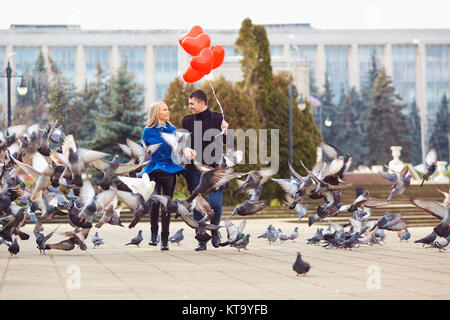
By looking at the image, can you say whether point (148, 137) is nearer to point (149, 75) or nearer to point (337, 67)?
point (149, 75)

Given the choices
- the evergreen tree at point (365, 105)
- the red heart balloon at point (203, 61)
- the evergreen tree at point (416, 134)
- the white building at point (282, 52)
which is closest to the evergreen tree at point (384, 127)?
the evergreen tree at point (365, 105)

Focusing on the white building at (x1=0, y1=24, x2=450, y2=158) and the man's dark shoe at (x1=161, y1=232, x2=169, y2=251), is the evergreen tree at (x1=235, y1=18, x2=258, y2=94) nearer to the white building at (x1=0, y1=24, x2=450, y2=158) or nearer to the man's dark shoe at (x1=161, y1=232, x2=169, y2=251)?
the man's dark shoe at (x1=161, y1=232, x2=169, y2=251)

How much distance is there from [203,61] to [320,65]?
86234mm

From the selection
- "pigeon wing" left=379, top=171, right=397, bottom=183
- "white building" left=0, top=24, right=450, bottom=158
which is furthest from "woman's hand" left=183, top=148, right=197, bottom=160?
"white building" left=0, top=24, right=450, bottom=158

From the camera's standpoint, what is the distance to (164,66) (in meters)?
90.7

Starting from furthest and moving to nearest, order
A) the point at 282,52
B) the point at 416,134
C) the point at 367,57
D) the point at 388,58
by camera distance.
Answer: the point at 367,57 → the point at 388,58 → the point at 282,52 → the point at 416,134

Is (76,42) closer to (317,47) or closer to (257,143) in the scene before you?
(317,47)

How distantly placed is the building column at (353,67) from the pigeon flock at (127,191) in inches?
3428

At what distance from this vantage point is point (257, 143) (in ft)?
90.4

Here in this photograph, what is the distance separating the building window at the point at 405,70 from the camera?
97500 millimetres

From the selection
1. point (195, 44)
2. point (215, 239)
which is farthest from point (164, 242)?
point (195, 44)

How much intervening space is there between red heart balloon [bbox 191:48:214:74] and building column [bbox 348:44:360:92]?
8613 centimetres

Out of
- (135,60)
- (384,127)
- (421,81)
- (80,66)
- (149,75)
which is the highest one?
(135,60)
